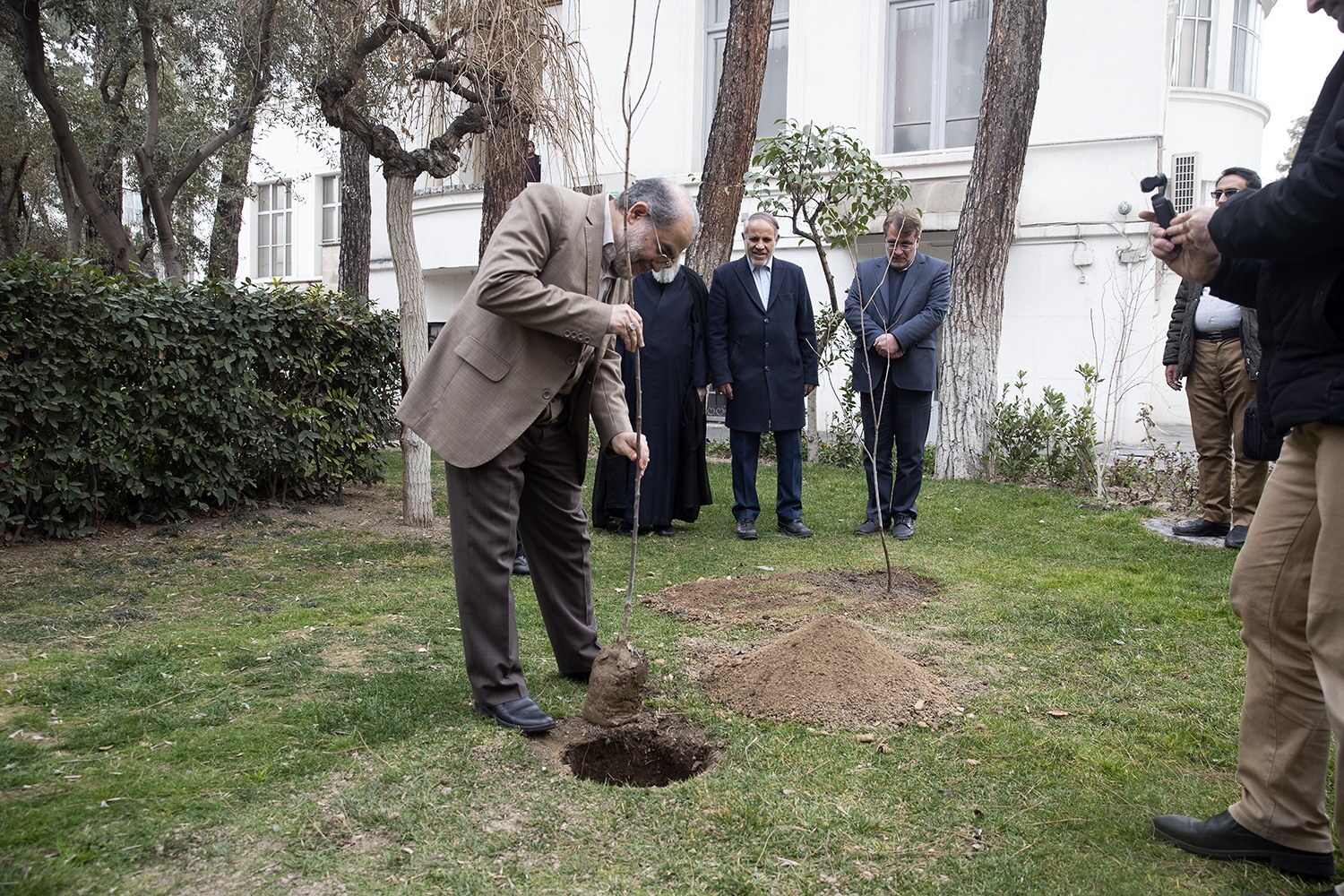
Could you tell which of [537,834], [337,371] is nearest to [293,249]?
[337,371]

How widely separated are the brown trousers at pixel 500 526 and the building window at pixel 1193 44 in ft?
53.3

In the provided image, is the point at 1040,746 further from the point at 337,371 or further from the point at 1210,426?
the point at 337,371

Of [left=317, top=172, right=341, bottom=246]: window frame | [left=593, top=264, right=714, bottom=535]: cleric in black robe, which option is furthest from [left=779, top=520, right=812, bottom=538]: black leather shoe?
[left=317, top=172, right=341, bottom=246]: window frame

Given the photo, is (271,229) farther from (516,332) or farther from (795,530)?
(516,332)

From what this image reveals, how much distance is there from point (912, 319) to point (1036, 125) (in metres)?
7.97

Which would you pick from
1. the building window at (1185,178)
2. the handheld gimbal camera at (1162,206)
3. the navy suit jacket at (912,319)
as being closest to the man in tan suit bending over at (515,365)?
the handheld gimbal camera at (1162,206)

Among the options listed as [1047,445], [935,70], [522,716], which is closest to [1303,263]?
[522,716]

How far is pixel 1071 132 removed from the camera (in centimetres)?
1372

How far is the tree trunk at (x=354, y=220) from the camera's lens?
14344 mm

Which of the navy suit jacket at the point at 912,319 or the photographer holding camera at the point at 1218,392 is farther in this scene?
the navy suit jacket at the point at 912,319

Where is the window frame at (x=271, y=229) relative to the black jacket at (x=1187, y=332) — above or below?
above

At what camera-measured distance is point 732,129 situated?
432 inches

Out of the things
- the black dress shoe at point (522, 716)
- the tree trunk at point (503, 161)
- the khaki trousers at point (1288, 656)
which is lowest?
the black dress shoe at point (522, 716)

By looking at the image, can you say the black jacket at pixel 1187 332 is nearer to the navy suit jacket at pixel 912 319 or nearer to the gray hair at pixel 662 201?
the navy suit jacket at pixel 912 319
